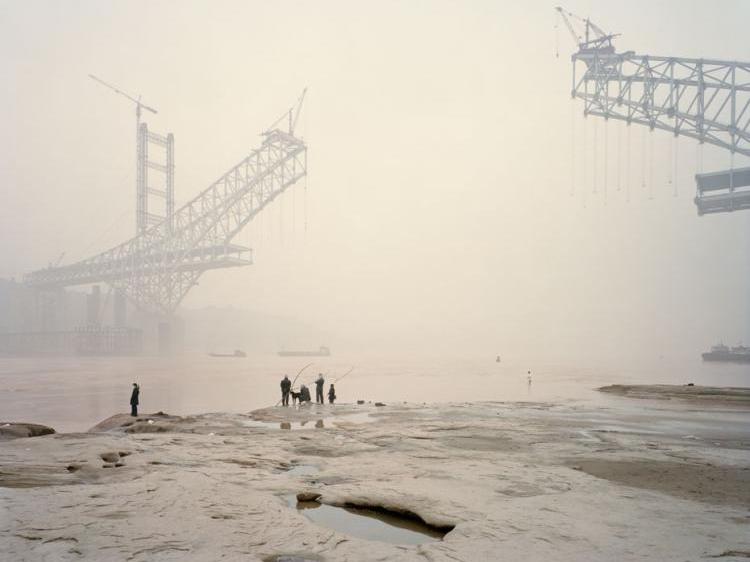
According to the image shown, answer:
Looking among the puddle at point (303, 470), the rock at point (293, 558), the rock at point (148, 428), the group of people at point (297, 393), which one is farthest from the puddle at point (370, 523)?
the group of people at point (297, 393)

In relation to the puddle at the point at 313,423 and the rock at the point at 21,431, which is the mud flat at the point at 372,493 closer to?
the puddle at the point at 313,423

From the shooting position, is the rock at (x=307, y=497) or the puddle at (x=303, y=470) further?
the puddle at (x=303, y=470)

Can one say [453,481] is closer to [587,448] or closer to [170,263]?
[587,448]

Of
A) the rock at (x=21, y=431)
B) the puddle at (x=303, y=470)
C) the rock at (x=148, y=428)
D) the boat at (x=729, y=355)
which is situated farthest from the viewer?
the boat at (x=729, y=355)

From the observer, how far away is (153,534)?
568cm

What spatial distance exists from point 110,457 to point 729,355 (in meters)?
124

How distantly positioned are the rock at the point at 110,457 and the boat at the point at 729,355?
11877cm

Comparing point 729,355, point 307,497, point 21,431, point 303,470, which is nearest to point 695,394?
point 303,470

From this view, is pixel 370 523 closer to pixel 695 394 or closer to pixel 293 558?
pixel 293 558

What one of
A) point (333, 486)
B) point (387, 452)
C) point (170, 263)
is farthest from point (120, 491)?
point (170, 263)

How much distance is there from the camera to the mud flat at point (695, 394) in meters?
26.1

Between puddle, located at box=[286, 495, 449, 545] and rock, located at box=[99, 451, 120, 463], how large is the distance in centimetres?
412

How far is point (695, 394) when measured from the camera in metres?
28.2

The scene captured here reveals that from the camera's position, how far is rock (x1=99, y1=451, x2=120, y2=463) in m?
9.55
